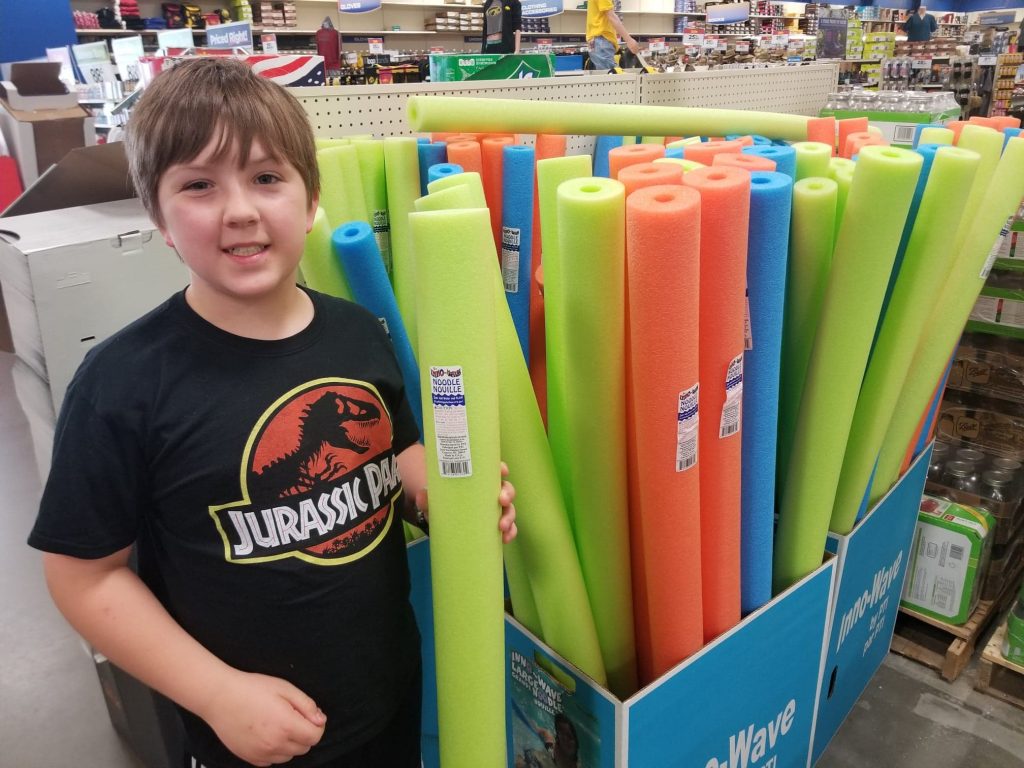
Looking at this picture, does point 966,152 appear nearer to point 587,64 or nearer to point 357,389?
point 357,389

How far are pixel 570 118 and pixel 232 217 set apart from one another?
0.64m

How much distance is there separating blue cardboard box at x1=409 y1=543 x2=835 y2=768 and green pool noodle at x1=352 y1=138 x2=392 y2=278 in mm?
595

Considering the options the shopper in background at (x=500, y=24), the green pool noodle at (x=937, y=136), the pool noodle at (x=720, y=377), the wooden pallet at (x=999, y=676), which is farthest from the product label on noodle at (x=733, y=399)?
the shopper in background at (x=500, y=24)

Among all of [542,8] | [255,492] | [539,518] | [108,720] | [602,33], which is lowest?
[108,720]

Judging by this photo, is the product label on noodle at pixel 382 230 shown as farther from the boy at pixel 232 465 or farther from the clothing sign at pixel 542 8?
the clothing sign at pixel 542 8

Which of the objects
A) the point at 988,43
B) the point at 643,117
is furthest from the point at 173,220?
the point at 988,43

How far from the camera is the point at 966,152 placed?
1130 mm

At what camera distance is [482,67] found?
2.24 metres

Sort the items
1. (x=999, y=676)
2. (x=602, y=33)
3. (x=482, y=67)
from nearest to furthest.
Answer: (x=999, y=676) → (x=482, y=67) → (x=602, y=33)

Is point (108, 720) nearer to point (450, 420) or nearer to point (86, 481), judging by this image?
point (86, 481)

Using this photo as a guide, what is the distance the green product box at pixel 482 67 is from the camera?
2.22 m

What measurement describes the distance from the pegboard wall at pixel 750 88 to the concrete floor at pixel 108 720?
1.86 meters

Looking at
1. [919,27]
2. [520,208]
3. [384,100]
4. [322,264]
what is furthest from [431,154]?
[919,27]

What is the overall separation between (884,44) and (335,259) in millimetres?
7706
